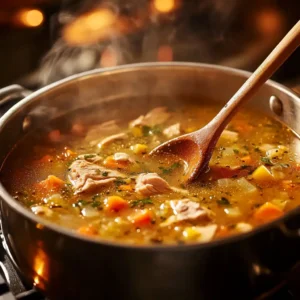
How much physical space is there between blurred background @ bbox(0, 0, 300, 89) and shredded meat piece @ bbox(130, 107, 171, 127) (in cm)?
86

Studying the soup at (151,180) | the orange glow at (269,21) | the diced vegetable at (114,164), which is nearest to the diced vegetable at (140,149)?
the soup at (151,180)

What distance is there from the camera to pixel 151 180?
1.84 meters

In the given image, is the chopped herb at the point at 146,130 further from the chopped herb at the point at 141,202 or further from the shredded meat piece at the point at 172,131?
the chopped herb at the point at 141,202

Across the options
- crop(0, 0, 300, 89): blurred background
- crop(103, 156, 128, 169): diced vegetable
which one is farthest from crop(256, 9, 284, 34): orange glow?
crop(103, 156, 128, 169): diced vegetable

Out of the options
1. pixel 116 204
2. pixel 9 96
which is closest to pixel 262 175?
pixel 116 204

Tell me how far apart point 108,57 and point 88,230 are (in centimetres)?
181

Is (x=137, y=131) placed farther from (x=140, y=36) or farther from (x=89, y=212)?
(x=140, y=36)

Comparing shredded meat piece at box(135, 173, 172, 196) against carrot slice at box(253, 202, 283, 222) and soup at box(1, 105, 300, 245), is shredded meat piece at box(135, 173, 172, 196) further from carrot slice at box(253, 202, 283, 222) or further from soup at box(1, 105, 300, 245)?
carrot slice at box(253, 202, 283, 222)

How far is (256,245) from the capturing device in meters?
1.32

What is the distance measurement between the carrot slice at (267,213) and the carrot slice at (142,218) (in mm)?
372

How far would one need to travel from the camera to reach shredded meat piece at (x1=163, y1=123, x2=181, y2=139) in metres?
2.28

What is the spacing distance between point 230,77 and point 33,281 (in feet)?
4.62

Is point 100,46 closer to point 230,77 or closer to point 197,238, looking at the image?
point 230,77

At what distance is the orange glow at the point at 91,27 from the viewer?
9.84 feet
